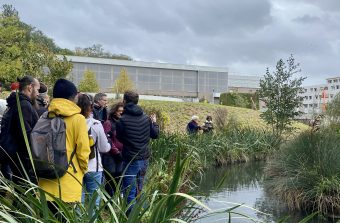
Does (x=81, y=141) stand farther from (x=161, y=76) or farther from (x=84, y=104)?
(x=161, y=76)

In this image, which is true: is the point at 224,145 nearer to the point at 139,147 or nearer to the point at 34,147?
the point at 139,147

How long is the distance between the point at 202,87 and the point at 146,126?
7666 cm

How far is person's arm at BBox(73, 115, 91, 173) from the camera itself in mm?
3926

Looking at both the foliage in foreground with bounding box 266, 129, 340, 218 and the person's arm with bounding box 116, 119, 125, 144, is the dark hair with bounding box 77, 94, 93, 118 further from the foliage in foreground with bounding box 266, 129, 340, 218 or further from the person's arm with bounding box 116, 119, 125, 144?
the foliage in foreground with bounding box 266, 129, 340, 218

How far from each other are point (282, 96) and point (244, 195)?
12125 millimetres

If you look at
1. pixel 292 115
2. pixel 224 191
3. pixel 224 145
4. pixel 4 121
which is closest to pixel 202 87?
pixel 292 115

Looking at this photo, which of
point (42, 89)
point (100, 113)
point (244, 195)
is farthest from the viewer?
point (244, 195)

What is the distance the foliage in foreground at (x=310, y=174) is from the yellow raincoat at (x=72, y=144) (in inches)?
198

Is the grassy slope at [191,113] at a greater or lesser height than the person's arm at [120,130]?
lesser

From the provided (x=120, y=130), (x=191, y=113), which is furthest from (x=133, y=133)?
(x=191, y=113)

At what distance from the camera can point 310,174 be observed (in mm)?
8141

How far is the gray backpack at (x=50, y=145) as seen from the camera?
3693 mm

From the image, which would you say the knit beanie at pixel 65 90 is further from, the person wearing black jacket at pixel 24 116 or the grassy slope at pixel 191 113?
the grassy slope at pixel 191 113

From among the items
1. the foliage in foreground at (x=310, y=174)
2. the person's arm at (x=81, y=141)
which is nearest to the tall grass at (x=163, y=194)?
the person's arm at (x=81, y=141)
